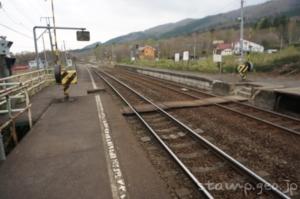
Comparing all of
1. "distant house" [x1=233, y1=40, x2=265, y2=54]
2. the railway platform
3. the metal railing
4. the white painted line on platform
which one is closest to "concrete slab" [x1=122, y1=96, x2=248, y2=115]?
the railway platform

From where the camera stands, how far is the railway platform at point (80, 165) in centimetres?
417

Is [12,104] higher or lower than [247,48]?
lower

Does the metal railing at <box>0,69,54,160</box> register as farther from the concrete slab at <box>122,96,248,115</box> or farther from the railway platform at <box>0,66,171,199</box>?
the concrete slab at <box>122,96,248,115</box>

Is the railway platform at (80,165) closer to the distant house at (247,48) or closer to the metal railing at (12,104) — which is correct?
the metal railing at (12,104)

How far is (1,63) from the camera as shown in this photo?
14.2 meters

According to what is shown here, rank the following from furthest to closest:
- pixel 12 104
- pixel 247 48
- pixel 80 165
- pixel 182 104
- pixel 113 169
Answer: pixel 247 48
pixel 182 104
pixel 12 104
pixel 80 165
pixel 113 169

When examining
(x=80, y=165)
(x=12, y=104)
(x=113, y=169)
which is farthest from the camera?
(x=12, y=104)

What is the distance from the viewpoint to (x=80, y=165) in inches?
202

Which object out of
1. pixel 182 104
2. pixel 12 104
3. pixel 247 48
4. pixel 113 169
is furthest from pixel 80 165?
pixel 247 48

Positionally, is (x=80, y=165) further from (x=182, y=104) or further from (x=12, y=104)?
(x=12, y=104)

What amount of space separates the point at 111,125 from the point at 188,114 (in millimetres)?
3196

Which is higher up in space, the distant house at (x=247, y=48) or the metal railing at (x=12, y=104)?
the distant house at (x=247, y=48)


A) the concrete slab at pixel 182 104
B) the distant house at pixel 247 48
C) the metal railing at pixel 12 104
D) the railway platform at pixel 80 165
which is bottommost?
the concrete slab at pixel 182 104

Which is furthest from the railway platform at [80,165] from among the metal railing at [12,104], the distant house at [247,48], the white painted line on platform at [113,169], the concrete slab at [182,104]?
the distant house at [247,48]
